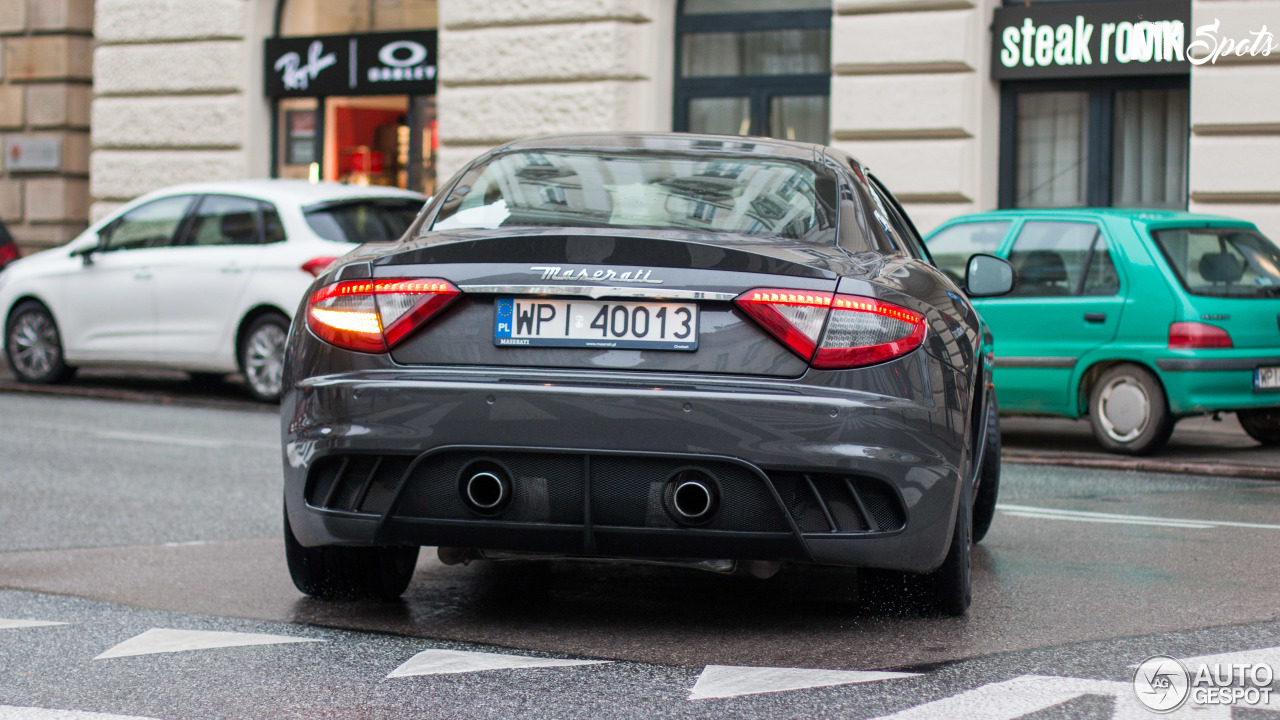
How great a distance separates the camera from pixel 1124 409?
10078mm

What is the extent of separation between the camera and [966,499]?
4.69 metres

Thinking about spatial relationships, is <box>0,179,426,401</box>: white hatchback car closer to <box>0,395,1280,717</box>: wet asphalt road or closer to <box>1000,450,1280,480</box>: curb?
<box>0,395,1280,717</box>: wet asphalt road

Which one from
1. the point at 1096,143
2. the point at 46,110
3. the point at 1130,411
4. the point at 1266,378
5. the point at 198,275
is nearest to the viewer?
the point at 1266,378

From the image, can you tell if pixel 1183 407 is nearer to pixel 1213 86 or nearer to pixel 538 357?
pixel 1213 86

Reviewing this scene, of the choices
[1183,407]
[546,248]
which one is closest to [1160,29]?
[1183,407]

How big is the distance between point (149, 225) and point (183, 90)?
5498 mm

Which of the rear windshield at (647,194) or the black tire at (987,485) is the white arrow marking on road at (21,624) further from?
the black tire at (987,485)

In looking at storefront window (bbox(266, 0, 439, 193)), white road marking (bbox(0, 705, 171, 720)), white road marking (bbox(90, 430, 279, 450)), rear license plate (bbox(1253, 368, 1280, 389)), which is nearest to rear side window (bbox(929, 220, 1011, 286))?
rear license plate (bbox(1253, 368, 1280, 389))

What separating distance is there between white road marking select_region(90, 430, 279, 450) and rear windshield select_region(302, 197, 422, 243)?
7.97 feet

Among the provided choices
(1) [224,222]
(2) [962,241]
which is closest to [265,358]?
(1) [224,222]

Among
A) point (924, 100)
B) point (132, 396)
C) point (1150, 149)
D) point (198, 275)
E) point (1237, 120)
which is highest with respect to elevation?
point (924, 100)

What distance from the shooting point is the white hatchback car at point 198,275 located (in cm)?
1248

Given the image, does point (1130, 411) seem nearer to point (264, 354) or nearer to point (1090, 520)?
point (1090, 520)

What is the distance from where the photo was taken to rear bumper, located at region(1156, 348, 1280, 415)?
32.0 ft
